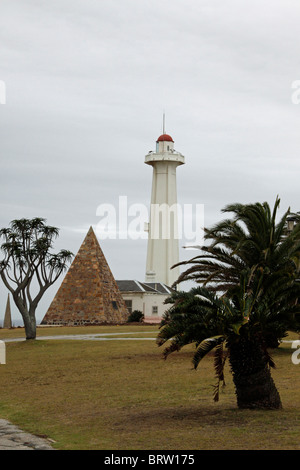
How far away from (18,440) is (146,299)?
42.2 meters

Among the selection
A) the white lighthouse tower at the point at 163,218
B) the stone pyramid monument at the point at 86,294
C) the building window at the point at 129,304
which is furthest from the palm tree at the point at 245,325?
the white lighthouse tower at the point at 163,218

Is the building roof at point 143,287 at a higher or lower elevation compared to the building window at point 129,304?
higher

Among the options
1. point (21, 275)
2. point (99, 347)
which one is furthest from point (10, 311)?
point (99, 347)

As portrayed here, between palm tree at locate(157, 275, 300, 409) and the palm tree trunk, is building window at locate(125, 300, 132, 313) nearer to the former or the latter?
palm tree at locate(157, 275, 300, 409)

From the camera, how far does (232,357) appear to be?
13.8 m

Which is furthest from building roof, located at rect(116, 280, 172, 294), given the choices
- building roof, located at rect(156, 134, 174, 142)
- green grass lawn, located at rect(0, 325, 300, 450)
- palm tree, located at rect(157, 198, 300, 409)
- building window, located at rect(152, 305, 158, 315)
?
palm tree, located at rect(157, 198, 300, 409)

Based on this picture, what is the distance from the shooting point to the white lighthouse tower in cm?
5794

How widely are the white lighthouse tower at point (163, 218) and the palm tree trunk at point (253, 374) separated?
143 feet

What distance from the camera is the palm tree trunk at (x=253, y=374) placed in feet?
45.0

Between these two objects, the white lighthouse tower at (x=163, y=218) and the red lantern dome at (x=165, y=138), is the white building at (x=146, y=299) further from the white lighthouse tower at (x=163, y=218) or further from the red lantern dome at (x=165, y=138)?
the red lantern dome at (x=165, y=138)

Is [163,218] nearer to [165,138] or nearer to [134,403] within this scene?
[165,138]

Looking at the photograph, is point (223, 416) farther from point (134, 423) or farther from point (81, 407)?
point (81, 407)

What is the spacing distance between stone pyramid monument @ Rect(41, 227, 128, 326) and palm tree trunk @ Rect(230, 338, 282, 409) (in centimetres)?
3311

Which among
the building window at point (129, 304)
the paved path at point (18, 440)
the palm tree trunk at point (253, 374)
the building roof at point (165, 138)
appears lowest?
the paved path at point (18, 440)
